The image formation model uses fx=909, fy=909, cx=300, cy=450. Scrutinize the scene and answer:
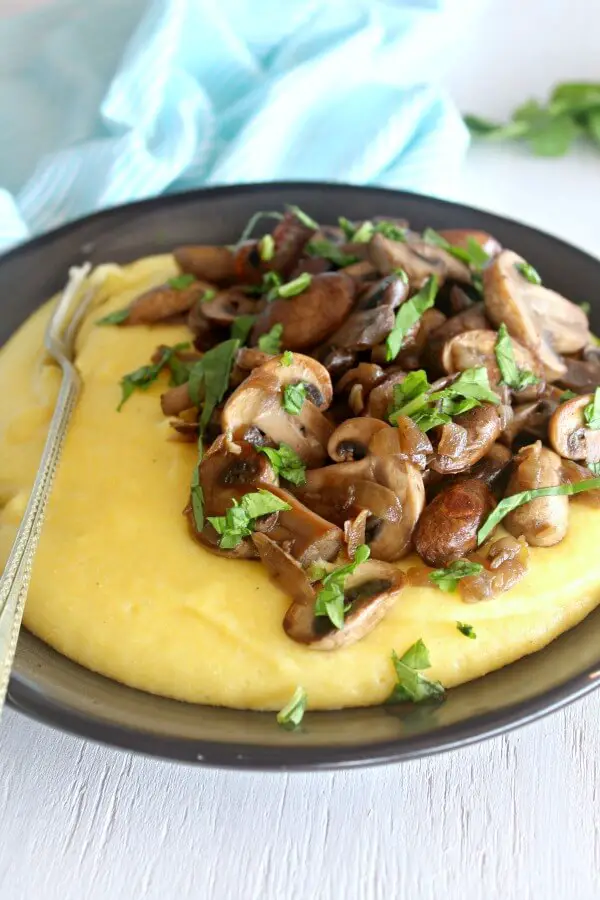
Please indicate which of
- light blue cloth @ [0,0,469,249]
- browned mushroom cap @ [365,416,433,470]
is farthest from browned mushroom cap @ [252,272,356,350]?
light blue cloth @ [0,0,469,249]

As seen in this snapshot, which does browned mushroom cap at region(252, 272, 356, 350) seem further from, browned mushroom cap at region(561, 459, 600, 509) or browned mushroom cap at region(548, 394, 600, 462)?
browned mushroom cap at region(561, 459, 600, 509)

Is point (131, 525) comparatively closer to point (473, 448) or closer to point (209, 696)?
point (209, 696)

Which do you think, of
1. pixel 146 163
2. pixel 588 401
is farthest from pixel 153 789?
pixel 146 163

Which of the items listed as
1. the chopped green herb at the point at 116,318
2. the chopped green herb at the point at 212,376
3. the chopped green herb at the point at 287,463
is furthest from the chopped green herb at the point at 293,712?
the chopped green herb at the point at 116,318

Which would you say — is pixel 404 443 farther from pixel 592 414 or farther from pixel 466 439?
pixel 592 414

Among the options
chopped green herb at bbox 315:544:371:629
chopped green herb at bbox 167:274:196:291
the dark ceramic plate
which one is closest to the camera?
the dark ceramic plate

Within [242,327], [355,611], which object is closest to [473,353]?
[242,327]
